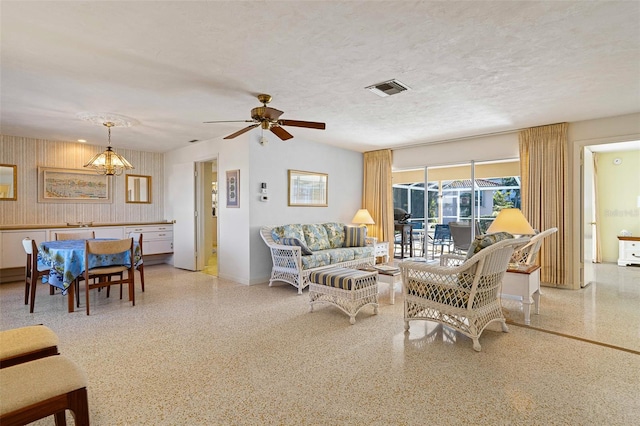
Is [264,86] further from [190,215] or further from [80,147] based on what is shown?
[80,147]

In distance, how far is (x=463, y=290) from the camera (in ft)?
9.32

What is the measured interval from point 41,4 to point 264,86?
5.80 feet

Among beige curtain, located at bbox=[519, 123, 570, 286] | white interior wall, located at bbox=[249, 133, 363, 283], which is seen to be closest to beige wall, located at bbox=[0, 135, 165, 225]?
white interior wall, located at bbox=[249, 133, 363, 283]

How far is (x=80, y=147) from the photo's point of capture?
20.4ft

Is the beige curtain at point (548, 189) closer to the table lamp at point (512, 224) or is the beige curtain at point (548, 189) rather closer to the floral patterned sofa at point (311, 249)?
the table lamp at point (512, 224)

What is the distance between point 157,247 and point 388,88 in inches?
223

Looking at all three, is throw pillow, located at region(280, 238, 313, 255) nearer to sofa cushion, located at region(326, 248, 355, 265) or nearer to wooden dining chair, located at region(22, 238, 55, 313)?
sofa cushion, located at region(326, 248, 355, 265)

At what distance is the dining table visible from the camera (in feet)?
12.0

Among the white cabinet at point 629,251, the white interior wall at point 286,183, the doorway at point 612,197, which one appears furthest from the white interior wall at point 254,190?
the white cabinet at point 629,251

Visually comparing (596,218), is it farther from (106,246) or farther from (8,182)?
(8,182)

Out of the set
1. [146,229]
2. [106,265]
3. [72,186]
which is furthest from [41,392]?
[72,186]

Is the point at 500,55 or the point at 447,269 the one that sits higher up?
the point at 500,55

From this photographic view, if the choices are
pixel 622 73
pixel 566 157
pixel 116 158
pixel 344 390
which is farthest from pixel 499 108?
pixel 116 158

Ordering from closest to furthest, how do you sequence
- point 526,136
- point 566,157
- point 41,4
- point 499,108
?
point 41,4 < point 499,108 < point 566,157 < point 526,136
